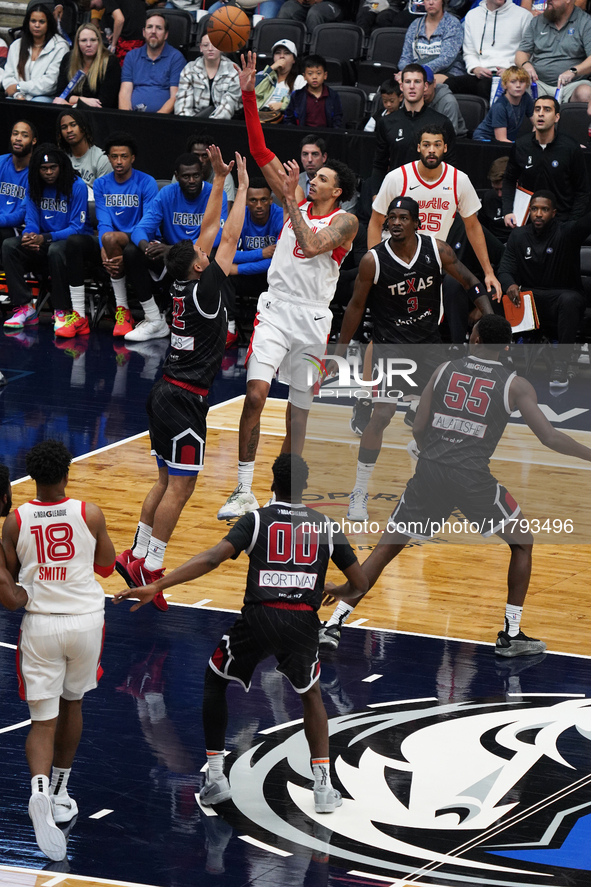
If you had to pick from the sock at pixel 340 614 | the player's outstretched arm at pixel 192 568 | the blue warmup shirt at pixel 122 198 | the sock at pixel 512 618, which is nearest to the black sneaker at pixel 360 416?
the sock at pixel 340 614

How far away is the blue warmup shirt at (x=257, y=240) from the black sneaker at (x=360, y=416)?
10.0ft

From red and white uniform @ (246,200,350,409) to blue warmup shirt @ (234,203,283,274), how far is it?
4391mm

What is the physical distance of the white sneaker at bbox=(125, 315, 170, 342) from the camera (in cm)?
1312

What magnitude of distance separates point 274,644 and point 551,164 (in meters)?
8.26

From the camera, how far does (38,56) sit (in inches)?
594

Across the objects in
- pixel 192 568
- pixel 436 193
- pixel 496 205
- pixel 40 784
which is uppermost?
pixel 436 193

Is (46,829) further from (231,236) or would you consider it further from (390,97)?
(390,97)

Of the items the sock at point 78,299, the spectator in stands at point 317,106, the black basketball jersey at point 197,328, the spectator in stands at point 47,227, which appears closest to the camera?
the black basketball jersey at point 197,328

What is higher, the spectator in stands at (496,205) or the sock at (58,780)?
the spectator in stands at (496,205)

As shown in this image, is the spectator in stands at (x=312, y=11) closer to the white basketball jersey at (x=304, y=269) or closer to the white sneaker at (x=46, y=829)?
→ the white basketball jersey at (x=304, y=269)

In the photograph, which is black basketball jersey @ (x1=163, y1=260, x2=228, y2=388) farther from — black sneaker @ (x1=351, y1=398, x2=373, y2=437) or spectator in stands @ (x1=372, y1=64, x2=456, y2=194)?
spectator in stands @ (x1=372, y1=64, x2=456, y2=194)

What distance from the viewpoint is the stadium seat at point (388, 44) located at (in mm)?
14703

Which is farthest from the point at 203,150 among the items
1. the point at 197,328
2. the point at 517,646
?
the point at 517,646

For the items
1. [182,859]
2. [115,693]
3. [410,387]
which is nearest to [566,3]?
[410,387]
